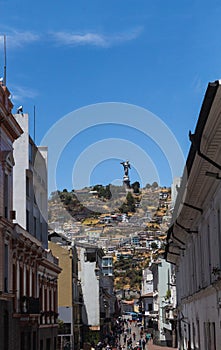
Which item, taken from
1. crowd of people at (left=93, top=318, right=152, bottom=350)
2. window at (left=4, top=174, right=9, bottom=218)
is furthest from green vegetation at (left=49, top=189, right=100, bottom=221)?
crowd of people at (left=93, top=318, right=152, bottom=350)

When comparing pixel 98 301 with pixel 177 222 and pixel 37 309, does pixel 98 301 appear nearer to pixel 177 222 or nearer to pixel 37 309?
pixel 37 309

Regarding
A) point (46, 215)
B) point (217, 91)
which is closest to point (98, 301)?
point (46, 215)

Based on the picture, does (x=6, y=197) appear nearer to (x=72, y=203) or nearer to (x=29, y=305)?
(x=29, y=305)

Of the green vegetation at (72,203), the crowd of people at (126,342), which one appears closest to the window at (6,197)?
the green vegetation at (72,203)

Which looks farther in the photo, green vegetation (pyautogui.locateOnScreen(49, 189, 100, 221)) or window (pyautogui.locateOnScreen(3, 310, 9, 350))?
green vegetation (pyautogui.locateOnScreen(49, 189, 100, 221))

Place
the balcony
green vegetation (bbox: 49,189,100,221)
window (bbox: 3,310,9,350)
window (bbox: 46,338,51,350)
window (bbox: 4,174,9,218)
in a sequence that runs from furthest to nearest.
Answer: window (bbox: 46,338,51,350) < green vegetation (bbox: 49,189,100,221) < the balcony < window (bbox: 4,174,9,218) < window (bbox: 3,310,9,350)

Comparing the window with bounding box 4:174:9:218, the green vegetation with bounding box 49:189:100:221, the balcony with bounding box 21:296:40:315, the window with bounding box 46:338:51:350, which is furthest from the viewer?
the window with bounding box 46:338:51:350

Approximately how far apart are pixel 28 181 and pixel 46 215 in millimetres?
6664

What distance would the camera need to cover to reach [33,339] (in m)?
34.9

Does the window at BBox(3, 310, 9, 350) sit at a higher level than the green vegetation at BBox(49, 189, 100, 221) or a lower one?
lower

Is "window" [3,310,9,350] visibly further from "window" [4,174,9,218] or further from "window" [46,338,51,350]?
"window" [46,338,51,350]

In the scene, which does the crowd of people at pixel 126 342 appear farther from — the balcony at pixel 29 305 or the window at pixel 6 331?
the window at pixel 6 331

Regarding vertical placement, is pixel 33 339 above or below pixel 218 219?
below

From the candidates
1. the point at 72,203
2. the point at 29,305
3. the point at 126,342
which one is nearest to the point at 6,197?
the point at 29,305
